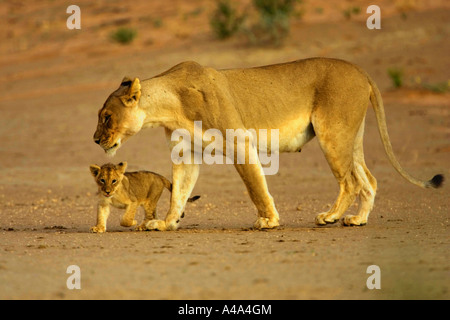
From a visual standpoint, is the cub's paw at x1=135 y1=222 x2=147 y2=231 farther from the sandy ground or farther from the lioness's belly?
the lioness's belly

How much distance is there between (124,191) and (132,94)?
1095mm

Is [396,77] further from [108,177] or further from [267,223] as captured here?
[108,177]

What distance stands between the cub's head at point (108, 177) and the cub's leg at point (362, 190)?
8.10 feet

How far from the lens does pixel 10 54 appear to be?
37.9 m

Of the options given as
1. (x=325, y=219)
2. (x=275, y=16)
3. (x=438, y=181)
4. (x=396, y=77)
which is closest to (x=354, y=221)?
(x=325, y=219)

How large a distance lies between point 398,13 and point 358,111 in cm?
2458

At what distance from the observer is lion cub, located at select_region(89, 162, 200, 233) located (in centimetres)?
925

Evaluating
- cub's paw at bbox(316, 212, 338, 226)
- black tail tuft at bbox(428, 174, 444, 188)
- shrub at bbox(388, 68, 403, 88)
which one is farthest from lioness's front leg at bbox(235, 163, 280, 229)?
shrub at bbox(388, 68, 403, 88)

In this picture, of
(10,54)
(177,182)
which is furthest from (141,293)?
(10,54)

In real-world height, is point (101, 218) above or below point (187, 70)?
below

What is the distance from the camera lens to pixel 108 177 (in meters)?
9.23

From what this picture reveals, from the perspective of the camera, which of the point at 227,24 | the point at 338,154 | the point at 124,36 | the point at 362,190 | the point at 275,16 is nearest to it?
the point at 338,154

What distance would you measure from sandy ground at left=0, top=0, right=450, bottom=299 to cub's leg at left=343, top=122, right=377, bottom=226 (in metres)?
0.22

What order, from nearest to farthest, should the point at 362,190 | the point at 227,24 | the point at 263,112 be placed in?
the point at 263,112 < the point at 362,190 < the point at 227,24
